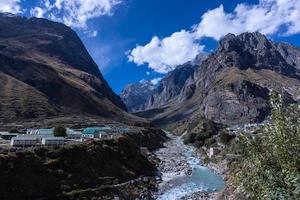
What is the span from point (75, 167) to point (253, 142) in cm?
7141

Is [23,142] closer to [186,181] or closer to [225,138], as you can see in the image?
[186,181]

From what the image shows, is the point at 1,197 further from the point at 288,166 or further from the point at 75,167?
the point at 288,166

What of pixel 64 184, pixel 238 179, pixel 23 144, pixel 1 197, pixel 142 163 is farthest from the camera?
pixel 142 163

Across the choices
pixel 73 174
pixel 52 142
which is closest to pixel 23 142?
pixel 52 142

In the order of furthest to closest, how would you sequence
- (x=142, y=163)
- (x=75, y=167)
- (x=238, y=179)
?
1. (x=142, y=163)
2. (x=75, y=167)
3. (x=238, y=179)

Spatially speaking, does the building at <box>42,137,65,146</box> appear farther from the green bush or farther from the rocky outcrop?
the green bush

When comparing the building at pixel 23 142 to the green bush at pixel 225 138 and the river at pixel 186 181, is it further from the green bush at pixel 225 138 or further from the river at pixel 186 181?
the green bush at pixel 225 138

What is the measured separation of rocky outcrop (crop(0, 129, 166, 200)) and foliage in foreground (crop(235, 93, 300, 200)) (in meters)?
56.4

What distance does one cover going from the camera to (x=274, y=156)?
2161cm

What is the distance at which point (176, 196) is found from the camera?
9262 cm

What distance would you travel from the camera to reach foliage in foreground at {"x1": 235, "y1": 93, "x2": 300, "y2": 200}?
20.1 metres

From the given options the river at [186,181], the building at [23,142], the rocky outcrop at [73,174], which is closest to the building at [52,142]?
the building at [23,142]

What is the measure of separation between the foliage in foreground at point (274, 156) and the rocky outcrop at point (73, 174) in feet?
185

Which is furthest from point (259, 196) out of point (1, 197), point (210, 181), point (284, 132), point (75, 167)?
point (210, 181)
